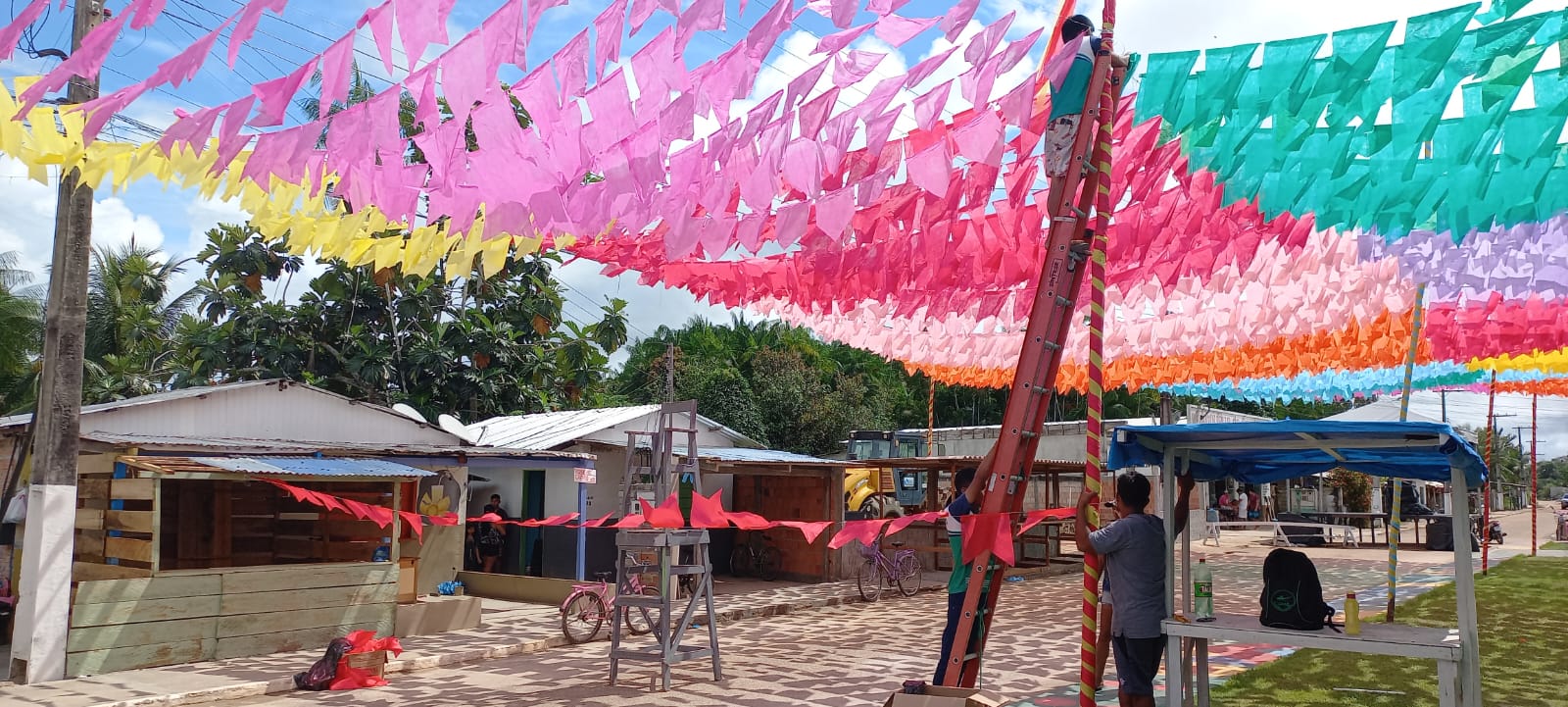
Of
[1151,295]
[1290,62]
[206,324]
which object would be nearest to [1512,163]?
[1290,62]

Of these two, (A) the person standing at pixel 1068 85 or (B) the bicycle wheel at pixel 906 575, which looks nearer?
(A) the person standing at pixel 1068 85

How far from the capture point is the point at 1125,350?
14.2 metres

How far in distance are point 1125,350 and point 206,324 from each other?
22.5 metres

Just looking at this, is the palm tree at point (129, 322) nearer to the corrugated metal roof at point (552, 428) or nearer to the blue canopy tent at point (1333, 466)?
the corrugated metal roof at point (552, 428)

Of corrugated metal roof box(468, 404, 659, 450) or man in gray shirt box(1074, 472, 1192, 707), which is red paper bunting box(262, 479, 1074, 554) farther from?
corrugated metal roof box(468, 404, 659, 450)

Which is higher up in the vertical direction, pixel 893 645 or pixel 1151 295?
pixel 1151 295

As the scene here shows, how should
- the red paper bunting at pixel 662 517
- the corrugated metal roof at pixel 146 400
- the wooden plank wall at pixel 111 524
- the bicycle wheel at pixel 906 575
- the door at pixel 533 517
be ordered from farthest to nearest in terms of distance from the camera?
the door at pixel 533 517
the bicycle wheel at pixel 906 575
the corrugated metal roof at pixel 146 400
the wooden plank wall at pixel 111 524
the red paper bunting at pixel 662 517

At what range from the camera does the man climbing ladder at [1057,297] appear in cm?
532

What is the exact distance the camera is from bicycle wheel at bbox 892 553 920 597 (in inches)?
701

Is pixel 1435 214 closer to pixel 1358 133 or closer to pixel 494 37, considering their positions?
pixel 1358 133

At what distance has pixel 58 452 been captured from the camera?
10.2 m

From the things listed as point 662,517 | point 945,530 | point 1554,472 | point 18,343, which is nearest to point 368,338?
point 18,343

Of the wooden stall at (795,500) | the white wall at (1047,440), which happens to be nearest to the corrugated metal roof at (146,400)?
the wooden stall at (795,500)

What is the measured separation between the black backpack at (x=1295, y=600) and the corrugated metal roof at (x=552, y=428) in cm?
1234
